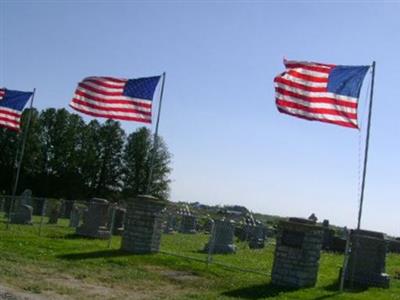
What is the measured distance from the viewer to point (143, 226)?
18922 millimetres

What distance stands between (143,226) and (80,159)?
7491 centimetres

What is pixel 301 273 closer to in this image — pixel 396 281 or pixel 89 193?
pixel 396 281

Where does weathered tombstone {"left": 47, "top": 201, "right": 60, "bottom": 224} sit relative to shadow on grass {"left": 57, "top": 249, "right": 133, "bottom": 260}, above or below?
above

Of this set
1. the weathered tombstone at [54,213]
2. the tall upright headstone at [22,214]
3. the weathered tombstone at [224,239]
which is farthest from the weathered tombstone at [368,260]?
the weathered tombstone at [54,213]

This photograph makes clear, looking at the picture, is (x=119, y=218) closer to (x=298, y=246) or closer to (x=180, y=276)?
(x=180, y=276)

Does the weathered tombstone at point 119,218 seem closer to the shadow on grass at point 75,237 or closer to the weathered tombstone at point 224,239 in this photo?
the shadow on grass at point 75,237

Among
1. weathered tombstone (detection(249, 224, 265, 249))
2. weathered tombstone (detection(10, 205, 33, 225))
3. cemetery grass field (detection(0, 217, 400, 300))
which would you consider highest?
weathered tombstone (detection(249, 224, 265, 249))

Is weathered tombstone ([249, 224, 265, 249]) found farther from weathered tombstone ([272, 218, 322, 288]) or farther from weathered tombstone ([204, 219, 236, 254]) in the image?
weathered tombstone ([272, 218, 322, 288])

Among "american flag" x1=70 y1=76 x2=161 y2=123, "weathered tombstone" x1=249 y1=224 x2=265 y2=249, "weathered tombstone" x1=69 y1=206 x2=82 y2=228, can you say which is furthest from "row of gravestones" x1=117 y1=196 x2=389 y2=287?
"weathered tombstone" x1=69 y1=206 x2=82 y2=228

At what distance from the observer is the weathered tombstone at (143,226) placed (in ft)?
61.5

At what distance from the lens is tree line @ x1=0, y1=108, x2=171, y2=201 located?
284ft

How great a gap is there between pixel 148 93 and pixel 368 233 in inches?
338

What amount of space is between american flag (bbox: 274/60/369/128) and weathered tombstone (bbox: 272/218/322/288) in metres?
2.59

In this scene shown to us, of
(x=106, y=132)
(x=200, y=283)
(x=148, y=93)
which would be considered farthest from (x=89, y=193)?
(x=200, y=283)
